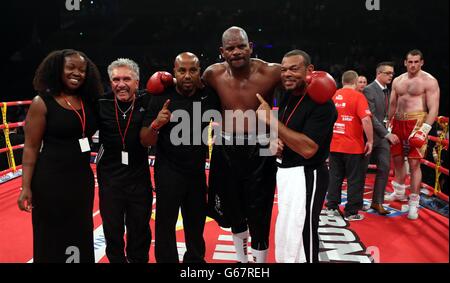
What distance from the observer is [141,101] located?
5.97 ft

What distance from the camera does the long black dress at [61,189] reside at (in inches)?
62.0

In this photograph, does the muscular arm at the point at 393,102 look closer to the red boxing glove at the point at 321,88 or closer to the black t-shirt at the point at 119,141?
the red boxing glove at the point at 321,88

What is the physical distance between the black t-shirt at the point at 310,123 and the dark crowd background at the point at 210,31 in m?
5.96

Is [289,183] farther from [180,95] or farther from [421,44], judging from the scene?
[421,44]

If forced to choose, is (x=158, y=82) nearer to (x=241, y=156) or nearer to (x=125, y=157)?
(x=125, y=157)

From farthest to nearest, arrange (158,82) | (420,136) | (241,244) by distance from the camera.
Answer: (420,136), (241,244), (158,82)

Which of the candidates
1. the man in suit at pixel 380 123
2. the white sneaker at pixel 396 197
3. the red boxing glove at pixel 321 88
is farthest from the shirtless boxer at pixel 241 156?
the white sneaker at pixel 396 197

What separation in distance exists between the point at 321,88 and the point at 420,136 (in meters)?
1.81

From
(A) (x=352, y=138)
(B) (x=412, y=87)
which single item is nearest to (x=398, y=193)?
(A) (x=352, y=138)

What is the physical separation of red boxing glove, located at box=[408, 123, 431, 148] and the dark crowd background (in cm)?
424

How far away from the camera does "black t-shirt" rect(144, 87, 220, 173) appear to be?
176 cm

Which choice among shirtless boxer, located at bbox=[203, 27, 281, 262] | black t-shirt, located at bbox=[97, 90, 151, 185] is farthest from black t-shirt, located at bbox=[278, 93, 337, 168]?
black t-shirt, located at bbox=[97, 90, 151, 185]

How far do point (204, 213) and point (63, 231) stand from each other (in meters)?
0.69

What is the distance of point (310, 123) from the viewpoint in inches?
60.9
